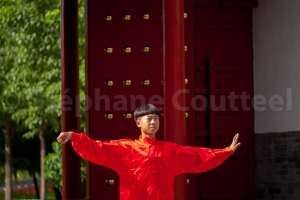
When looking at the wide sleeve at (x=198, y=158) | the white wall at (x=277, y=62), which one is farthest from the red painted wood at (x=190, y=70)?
the wide sleeve at (x=198, y=158)

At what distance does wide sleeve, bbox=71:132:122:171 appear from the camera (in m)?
7.43

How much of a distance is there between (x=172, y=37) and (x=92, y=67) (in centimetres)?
239

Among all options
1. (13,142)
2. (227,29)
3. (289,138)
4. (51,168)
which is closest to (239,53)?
(227,29)

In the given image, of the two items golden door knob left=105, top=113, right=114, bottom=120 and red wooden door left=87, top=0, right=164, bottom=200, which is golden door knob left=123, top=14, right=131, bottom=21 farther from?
golden door knob left=105, top=113, right=114, bottom=120

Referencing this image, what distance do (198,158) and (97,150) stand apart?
0.84m

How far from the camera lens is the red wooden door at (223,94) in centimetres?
1070

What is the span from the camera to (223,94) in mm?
10859

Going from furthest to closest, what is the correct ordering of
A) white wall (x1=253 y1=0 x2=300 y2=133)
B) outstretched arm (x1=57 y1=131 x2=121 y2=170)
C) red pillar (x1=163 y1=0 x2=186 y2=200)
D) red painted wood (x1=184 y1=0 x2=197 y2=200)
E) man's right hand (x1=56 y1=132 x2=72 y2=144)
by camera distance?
red painted wood (x1=184 y1=0 x2=197 y2=200)
white wall (x1=253 y1=0 x2=300 y2=133)
red pillar (x1=163 y1=0 x2=186 y2=200)
outstretched arm (x1=57 y1=131 x2=121 y2=170)
man's right hand (x1=56 y1=132 x2=72 y2=144)

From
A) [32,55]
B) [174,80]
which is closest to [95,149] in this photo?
[174,80]

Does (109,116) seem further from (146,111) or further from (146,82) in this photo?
(146,111)

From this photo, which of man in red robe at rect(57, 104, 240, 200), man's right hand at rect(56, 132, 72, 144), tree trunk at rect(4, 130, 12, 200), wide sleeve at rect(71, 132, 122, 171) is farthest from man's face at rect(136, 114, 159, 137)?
tree trunk at rect(4, 130, 12, 200)

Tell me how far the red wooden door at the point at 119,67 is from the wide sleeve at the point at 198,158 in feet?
7.99

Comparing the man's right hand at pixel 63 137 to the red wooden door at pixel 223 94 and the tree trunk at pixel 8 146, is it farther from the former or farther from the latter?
the tree trunk at pixel 8 146

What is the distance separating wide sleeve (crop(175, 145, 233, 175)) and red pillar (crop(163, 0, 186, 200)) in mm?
261
